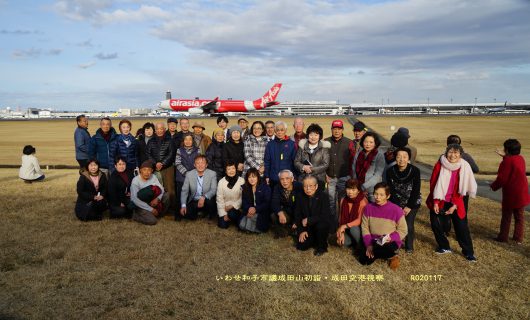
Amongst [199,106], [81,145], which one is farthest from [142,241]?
[199,106]

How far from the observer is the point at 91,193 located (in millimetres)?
6656

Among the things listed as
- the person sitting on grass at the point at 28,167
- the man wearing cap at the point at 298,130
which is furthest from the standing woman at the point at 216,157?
the person sitting on grass at the point at 28,167

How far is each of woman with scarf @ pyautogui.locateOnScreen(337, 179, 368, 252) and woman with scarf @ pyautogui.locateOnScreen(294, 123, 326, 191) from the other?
656mm

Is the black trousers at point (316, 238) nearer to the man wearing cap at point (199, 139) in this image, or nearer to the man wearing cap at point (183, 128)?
the man wearing cap at point (199, 139)

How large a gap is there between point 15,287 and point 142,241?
6.00 ft

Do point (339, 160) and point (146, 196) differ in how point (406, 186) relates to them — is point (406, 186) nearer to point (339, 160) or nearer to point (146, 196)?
point (339, 160)

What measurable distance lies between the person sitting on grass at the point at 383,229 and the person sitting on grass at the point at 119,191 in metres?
4.50

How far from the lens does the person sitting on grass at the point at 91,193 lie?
259 inches

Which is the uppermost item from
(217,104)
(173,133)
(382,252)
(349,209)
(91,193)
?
(217,104)

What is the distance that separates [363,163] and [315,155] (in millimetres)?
794

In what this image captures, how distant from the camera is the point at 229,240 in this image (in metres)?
5.68

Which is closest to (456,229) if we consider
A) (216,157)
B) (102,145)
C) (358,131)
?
(358,131)

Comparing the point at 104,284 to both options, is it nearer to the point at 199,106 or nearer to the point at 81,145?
the point at 81,145

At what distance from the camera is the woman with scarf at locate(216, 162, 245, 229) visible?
6.14 metres
